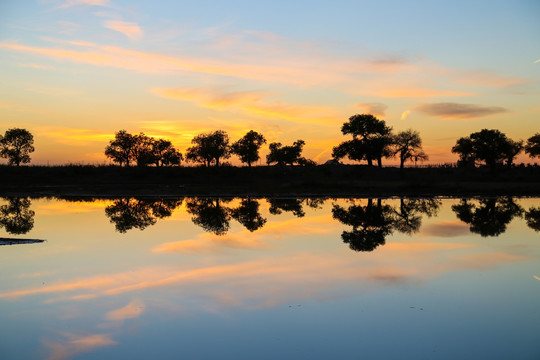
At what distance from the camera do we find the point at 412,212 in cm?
3784

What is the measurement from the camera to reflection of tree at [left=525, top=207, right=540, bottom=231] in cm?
2973

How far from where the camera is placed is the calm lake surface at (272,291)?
10750 millimetres

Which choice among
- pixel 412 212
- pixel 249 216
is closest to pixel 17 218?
pixel 249 216

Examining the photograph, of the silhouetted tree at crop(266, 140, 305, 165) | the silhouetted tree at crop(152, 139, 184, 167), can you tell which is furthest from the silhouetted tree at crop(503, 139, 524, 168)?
the silhouetted tree at crop(152, 139, 184, 167)

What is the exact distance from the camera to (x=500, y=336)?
1120cm

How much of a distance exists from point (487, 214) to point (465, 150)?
99125mm

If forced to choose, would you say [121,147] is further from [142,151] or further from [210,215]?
[210,215]

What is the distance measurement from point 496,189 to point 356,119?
45139 mm

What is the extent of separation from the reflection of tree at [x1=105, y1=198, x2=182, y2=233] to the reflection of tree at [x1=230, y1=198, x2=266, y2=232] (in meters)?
5.61

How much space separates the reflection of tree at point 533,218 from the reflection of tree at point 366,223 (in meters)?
8.84

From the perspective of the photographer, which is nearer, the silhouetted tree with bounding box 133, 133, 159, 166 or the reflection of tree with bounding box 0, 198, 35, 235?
the reflection of tree with bounding box 0, 198, 35, 235

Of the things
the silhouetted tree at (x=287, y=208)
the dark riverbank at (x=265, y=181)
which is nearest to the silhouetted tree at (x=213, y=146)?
the dark riverbank at (x=265, y=181)

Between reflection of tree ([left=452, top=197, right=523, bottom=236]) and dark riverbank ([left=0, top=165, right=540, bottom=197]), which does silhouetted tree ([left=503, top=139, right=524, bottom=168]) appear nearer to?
dark riverbank ([left=0, top=165, right=540, bottom=197])

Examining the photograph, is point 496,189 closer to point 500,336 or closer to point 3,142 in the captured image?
point 500,336
